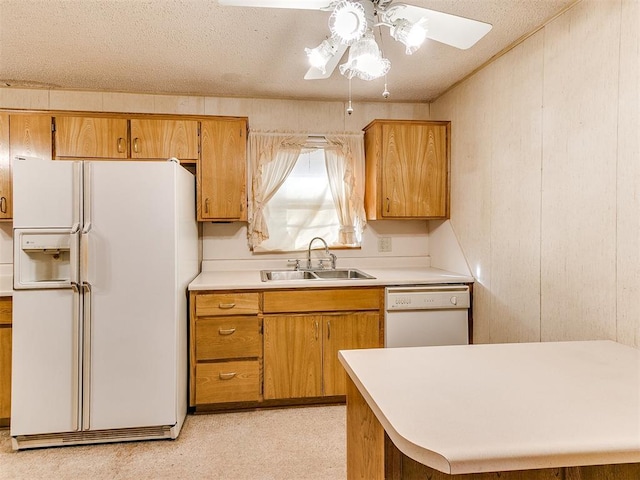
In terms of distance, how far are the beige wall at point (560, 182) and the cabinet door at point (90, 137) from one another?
249 cm

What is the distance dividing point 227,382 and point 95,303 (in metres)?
0.95

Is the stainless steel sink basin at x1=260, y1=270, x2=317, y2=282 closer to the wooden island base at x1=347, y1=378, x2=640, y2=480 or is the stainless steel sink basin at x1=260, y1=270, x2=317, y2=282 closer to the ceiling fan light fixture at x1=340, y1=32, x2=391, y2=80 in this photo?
the ceiling fan light fixture at x1=340, y1=32, x2=391, y2=80

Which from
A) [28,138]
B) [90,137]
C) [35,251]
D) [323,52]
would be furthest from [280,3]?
[28,138]

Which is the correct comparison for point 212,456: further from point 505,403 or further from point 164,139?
point 164,139

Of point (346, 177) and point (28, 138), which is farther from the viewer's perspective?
point (346, 177)

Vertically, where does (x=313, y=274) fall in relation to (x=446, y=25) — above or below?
below

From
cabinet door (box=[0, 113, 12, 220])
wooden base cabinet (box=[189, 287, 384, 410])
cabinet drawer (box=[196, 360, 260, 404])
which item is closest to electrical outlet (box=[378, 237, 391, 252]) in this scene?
wooden base cabinet (box=[189, 287, 384, 410])

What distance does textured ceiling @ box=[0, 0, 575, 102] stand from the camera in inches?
77.6

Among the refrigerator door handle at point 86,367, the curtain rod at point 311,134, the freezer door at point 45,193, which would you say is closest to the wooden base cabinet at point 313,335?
the refrigerator door handle at point 86,367

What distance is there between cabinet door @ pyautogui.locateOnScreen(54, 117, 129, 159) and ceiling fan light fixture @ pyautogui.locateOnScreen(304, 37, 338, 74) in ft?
5.86

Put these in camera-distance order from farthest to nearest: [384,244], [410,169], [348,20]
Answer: [384,244]
[410,169]
[348,20]

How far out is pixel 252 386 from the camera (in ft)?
8.71

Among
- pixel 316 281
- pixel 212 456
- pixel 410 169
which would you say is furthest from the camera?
pixel 410 169

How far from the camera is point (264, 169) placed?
3.28 meters
